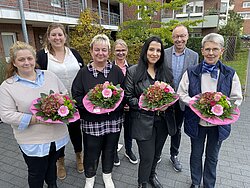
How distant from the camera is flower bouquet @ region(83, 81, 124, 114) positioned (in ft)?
6.88

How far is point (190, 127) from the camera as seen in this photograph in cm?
243

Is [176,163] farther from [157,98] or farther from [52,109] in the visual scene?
[52,109]

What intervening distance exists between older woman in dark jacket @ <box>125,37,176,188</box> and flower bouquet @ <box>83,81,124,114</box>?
0.85 ft

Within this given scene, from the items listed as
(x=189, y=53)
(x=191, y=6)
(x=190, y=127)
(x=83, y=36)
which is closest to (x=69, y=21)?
(x=83, y=36)

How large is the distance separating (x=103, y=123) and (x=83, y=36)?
828 cm

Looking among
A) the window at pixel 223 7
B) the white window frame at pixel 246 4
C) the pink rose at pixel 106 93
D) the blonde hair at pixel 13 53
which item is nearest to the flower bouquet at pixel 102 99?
the pink rose at pixel 106 93

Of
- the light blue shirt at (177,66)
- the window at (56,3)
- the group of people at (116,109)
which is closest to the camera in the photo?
the group of people at (116,109)

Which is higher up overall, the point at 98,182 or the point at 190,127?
the point at 190,127

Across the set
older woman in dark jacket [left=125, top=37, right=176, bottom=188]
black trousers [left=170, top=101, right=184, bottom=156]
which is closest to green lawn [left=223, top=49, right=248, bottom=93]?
black trousers [left=170, top=101, right=184, bottom=156]

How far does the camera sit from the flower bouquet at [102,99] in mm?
2096

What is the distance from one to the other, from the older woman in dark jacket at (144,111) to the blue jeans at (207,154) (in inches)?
15.4

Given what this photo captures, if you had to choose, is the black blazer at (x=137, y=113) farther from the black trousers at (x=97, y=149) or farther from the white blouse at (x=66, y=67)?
the white blouse at (x=66, y=67)

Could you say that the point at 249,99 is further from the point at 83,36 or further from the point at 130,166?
the point at 83,36

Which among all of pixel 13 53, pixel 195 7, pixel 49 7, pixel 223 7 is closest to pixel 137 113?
pixel 13 53
